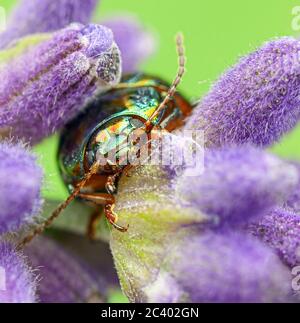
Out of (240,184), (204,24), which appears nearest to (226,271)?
(240,184)

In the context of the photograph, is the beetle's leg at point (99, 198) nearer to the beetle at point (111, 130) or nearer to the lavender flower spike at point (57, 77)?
the beetle at point (111, 130)

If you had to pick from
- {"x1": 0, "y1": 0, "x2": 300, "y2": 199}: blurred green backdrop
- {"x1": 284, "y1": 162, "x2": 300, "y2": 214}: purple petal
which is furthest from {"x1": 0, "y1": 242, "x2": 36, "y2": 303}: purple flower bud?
{"x1": 0, "y1": 0, "x2": 300, "y2": 199}: blurred green backdrop

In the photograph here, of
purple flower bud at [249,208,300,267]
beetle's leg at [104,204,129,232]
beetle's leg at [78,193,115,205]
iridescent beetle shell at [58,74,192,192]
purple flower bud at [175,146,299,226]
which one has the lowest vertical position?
beetle's leg at [78,193,115,205]

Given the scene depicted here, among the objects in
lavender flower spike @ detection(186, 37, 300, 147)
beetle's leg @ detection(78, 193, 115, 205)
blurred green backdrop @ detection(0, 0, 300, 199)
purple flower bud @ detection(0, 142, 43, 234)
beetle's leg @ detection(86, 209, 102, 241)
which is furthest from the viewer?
blurred green backdrop @ detection(0, 0, 300, 199)

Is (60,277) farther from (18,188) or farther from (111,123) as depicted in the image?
(18,188)

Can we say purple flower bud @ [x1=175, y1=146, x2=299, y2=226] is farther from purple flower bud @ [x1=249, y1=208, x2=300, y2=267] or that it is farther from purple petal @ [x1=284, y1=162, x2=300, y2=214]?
purple petal @ [x1=284, y1=162, x2=300, y2=214]

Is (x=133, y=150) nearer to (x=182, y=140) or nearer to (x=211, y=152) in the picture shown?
(x=182, y=140)
